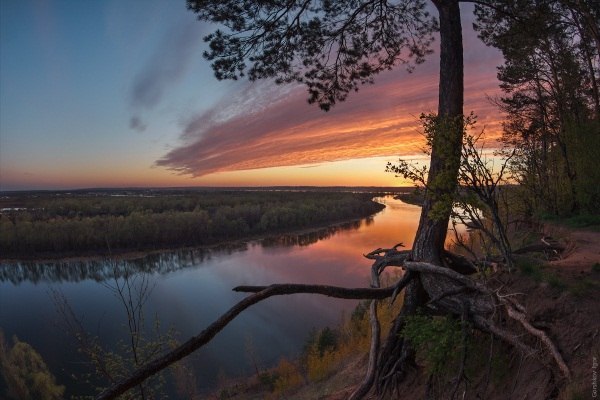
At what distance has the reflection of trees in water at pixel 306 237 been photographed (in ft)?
206

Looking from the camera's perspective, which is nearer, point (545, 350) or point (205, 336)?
point (205, 336)

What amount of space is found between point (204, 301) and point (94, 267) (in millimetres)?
24446

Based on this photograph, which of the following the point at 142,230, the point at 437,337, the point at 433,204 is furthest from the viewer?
the point at 142,230

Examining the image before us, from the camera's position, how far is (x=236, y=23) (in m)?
6.44

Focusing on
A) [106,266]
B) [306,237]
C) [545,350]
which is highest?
[545,350]

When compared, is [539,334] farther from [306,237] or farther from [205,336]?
[306,237]

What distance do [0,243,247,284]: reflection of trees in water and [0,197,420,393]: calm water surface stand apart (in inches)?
5.4

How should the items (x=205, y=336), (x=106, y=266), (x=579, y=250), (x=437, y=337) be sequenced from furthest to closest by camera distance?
(x=106, y=266), (x=579, y=250), (x=437, y=337), (x=205, y=336)

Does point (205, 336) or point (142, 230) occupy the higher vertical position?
point (205, 336)

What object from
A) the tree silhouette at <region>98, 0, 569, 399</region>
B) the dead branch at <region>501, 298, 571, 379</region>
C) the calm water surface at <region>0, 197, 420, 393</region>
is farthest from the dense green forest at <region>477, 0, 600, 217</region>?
the calm water surface at <region>0, 197, 420, 393</region>

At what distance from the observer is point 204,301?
3353 centimetres

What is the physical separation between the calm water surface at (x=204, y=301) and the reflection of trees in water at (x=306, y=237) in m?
2.68

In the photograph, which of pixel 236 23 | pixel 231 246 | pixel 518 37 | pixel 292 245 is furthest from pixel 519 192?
pixel 231 246

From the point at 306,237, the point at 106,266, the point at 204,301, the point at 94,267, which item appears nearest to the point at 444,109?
the point at 204,301
